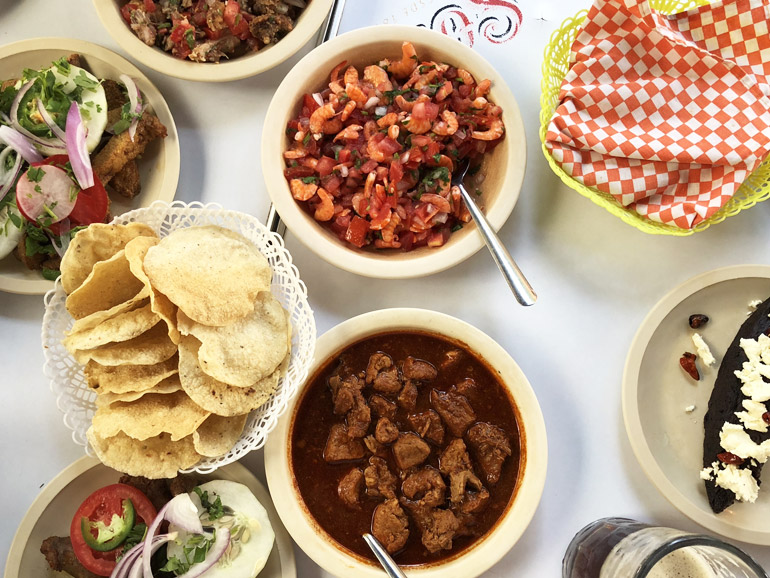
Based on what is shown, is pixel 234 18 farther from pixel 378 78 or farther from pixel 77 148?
pixel 77 148

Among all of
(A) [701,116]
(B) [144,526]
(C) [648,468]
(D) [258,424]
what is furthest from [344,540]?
(A) [701,116]

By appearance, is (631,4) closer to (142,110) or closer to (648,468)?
(648,468)

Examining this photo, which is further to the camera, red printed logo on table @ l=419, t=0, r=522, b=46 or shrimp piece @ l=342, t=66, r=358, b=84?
red printed logo on table @ l=419, t=0, r=522, b=46

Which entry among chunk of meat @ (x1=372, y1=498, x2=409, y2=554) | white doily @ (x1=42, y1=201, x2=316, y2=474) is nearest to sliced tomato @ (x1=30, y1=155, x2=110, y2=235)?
white doily @ (x1=42, y1=201, x2=316, y2=474)

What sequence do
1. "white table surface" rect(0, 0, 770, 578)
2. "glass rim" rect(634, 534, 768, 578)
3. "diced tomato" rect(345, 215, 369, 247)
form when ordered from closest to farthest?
"glass rim" rect(634, 534, 768, 578) → "diced tomato" rect(345, 215, 369, 247) → "white table surface" rect(0, 0, 770, 578)

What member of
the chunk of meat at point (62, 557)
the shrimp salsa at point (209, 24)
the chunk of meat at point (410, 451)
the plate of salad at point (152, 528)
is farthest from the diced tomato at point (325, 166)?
the chunk of meat at point (62, 557)

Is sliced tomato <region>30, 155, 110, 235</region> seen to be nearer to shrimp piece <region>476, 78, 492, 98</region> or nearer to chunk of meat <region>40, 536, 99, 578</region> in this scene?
chunk of meat <region>40, 536, 99, 578</region>

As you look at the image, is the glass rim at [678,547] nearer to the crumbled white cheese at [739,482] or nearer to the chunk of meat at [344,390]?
the crumbled white cheese at [739,482]
